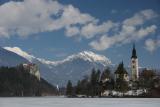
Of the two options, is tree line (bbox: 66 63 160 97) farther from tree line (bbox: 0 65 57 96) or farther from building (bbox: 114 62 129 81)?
tree line (bbox: 0 65 57 96)

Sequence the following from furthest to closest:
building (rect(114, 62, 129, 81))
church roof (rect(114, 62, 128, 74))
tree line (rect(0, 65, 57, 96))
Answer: tree line (rect(0, 65, 57, 96)) < church roof (rect(114, 62, 128, 74)) < building (rect(114, 62, 129, 81))

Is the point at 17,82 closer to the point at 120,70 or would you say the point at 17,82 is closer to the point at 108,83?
the point at 120,70

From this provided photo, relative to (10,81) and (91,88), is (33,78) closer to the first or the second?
(10,81)

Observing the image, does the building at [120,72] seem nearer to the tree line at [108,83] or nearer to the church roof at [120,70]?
the church roof at [120,70]

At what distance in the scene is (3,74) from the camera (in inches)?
3383

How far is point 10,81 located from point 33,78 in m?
8.65

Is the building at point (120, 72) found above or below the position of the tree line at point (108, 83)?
above
